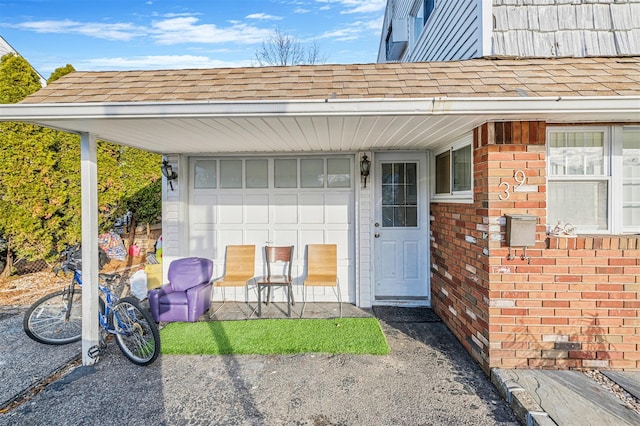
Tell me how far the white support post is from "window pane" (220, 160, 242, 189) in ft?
6.24

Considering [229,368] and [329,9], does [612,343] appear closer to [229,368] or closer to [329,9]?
[229,368]

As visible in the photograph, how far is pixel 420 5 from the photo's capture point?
249 inches

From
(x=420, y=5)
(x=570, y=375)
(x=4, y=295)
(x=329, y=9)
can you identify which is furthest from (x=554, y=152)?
(x=329, y=9)

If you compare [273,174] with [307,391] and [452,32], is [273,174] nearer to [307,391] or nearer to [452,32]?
[307,391]

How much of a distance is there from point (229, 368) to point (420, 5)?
278 inches

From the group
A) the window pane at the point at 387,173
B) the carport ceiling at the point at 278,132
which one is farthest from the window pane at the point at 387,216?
the carport ceiling at the point at 278,132

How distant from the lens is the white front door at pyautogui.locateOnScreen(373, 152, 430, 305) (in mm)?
4613

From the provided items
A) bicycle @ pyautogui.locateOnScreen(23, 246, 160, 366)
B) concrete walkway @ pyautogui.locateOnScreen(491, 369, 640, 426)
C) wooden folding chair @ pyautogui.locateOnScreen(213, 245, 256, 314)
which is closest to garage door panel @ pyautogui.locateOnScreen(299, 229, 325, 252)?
wooden folding chair @ pyautogui.locateOnScreen(213, 245, 256, 314)

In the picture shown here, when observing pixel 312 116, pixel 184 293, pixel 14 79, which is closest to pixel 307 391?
pixel 184 293

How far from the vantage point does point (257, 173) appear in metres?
4.86

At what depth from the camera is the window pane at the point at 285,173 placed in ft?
15.8

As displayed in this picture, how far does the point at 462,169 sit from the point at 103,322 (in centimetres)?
409

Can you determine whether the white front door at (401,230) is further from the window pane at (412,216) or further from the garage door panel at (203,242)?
the garage door panel at (203,242)

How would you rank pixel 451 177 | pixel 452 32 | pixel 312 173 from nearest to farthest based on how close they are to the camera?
pixel 451 177, pixel 452 32, pixel 312 173
